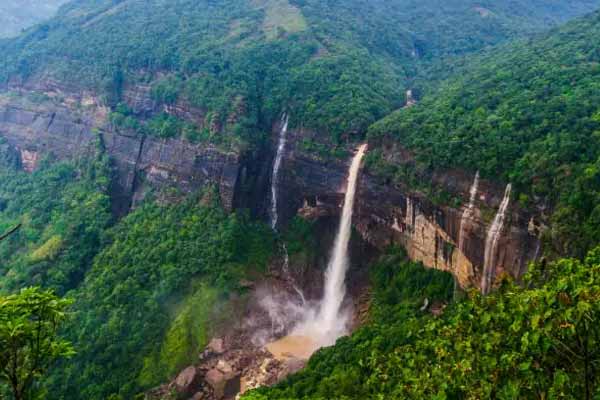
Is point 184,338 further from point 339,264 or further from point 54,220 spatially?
point 54,220

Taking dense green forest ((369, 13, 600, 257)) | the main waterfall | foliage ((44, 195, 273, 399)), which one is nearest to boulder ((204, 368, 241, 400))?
foliage ((44, 195, 273, 399))

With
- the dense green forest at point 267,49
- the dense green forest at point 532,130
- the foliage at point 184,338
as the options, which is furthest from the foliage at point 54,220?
the dense green forest at point 532,130

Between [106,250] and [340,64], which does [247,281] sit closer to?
[106,250]

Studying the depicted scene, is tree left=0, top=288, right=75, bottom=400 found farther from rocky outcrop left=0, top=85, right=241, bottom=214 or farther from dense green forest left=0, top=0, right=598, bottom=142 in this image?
dense green forest left=0, top=0, right=598, bottom=142

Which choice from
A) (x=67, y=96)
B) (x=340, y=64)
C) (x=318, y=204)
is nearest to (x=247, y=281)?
(x=318, y=204)

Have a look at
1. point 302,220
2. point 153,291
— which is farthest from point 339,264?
point 153,291

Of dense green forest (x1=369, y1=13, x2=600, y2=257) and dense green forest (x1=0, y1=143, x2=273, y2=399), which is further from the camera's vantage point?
dense green forest (x1=0, y1=143, x2=273, y2=399)

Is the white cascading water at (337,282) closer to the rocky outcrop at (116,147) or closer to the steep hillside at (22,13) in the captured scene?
the rocky outcrop at (116,147)
